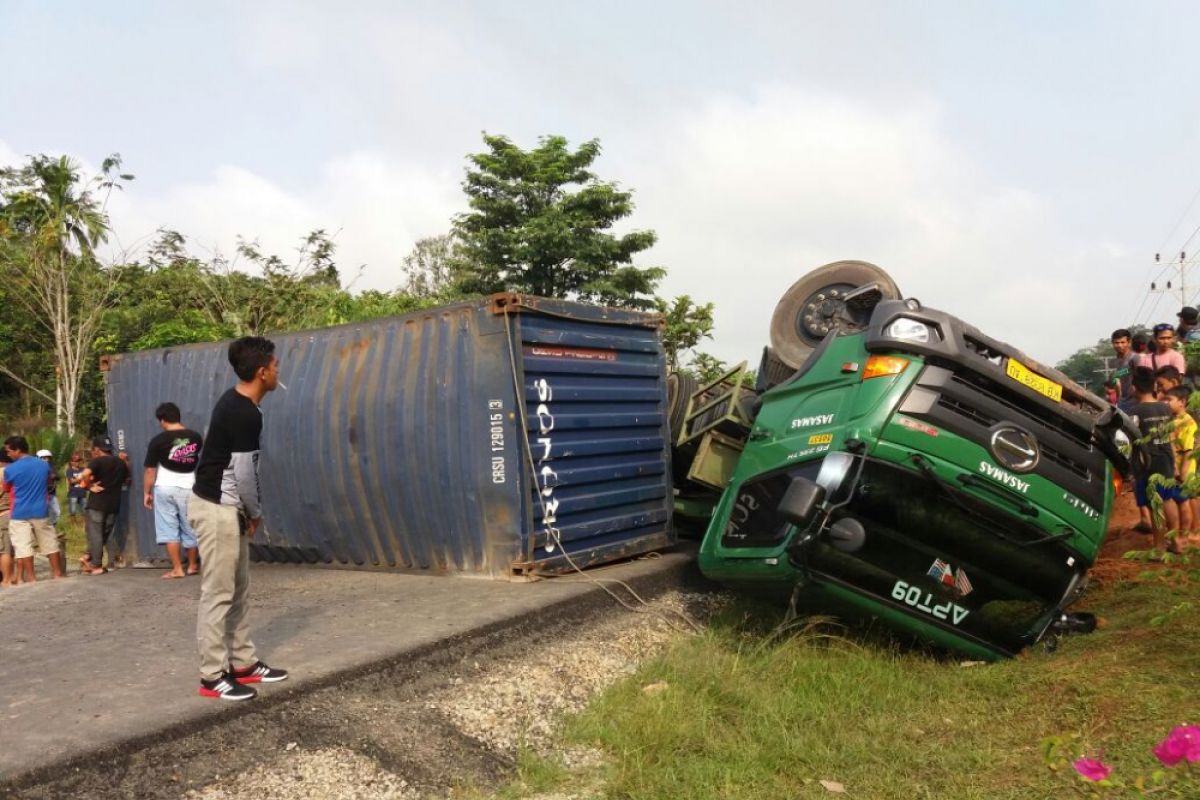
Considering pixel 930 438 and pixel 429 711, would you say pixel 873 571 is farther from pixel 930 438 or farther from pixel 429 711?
pixel 429 711

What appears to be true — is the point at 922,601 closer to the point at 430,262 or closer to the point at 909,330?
the point at 909,330

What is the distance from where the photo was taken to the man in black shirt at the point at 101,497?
371 inches

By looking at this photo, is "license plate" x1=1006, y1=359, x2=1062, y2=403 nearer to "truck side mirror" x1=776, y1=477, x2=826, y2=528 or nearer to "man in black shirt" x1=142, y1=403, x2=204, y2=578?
"truck side mirror" x1=776, y1=477, x2=826, y2=528

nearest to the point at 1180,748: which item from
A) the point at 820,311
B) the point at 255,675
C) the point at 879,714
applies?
the point at 879,714

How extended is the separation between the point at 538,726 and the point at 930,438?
254 centimetres

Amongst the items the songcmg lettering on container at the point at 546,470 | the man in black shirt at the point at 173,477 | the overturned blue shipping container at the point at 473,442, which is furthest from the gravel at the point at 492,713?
the man in black shirt at the point at 173,477

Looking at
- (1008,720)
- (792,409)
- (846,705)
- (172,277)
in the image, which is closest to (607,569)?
(792,409)

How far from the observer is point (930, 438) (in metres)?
4.86

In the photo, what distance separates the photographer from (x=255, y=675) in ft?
13.6

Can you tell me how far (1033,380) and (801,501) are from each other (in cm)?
163

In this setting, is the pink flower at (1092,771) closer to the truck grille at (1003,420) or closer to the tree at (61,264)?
the truck grille at (1003,420)

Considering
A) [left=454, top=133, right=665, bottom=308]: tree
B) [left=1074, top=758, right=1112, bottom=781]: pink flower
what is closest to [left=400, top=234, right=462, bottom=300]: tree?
[left=454, top=133, right=665, bottom=308]: tree

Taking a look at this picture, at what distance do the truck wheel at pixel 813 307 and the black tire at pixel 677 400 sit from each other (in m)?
1.62

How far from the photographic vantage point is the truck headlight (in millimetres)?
5039
